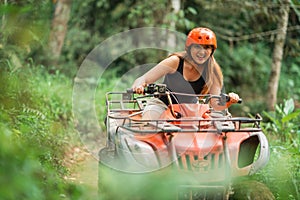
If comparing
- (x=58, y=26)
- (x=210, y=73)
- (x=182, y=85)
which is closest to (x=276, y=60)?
(x=58, y=26)

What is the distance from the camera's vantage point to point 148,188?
6.48 feet

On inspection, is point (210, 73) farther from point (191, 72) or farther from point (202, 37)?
point (202, 37)

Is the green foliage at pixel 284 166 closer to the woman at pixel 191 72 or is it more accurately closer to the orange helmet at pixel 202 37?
the woman at pixel 191 72

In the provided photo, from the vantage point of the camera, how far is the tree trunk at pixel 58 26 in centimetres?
1221

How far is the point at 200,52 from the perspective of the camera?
5379 millimetres

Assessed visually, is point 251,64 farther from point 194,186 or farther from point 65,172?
point 194,186

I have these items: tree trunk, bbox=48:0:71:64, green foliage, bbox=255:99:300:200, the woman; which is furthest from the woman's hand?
tree trunk, bbox=48:0:71:64

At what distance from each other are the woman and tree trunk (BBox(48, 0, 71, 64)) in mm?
7004

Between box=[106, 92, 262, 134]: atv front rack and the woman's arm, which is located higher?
the woman's arm

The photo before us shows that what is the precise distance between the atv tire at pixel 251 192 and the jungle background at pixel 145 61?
0.16 m

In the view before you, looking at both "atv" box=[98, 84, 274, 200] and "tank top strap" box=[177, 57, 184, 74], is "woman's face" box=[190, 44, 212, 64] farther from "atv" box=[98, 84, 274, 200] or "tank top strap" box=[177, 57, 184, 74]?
"atv" box=[98, 84, 274, 200]

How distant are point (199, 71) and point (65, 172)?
2.14 m

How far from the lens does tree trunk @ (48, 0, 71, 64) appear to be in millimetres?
12211

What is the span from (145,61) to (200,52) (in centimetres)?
778
